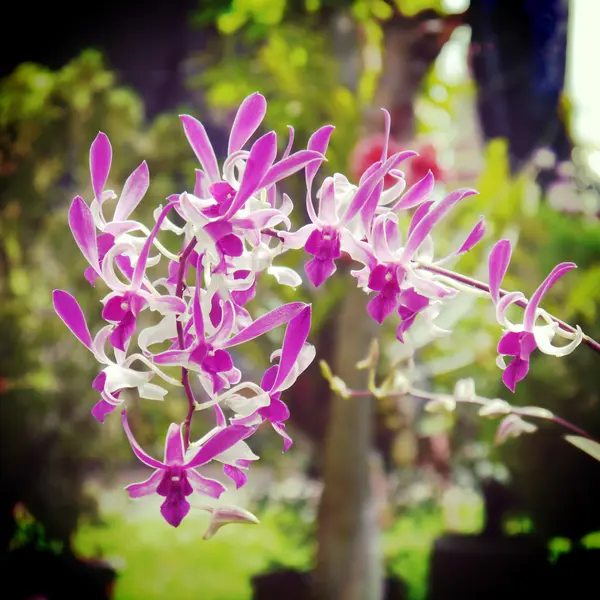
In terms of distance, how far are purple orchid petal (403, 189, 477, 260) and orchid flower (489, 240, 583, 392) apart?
0.03 metres

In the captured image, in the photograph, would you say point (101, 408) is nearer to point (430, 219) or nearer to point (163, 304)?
point (163, 304)

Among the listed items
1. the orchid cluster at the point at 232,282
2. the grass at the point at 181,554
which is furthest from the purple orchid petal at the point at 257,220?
the grass at the point at 181,554

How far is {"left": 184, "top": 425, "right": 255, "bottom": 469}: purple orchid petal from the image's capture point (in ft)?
0.94

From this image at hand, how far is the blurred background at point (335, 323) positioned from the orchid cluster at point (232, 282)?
1.21ft

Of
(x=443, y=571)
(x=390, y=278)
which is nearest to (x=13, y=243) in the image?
(x=443, y=571)

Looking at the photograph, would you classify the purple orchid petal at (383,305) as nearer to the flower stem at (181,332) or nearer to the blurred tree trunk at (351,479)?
the flower stem at (181,332)

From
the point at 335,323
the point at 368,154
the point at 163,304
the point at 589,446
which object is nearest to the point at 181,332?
the point at 163,304

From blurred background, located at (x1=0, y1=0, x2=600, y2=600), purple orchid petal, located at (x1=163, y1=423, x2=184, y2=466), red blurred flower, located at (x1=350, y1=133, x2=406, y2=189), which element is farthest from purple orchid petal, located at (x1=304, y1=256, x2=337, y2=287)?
red blurred flower, located at (x1=350, y1=133, x2=406, y2=189)

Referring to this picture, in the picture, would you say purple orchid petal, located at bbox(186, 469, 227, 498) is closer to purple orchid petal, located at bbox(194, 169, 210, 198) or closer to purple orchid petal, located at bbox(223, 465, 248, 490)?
purple orchid petal, located at bbox(223, 465, 248, 490)

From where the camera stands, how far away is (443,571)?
93 centimetres

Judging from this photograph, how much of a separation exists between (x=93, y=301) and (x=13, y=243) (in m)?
0.25

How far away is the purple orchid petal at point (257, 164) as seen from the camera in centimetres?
28

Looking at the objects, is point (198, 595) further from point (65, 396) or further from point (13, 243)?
point (13, 243)

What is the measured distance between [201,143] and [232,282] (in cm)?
7
